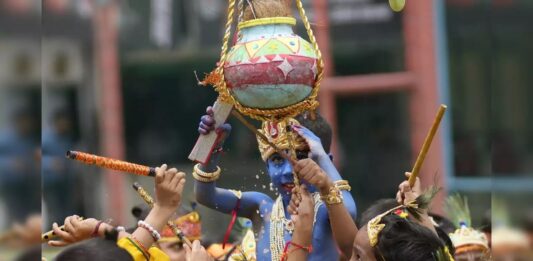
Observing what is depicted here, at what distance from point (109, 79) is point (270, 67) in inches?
227

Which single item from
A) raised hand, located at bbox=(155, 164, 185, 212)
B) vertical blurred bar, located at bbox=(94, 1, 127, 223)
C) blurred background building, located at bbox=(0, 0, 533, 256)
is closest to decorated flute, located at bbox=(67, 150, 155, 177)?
raised hand, located at bbox=(155, 164, 185, 212)

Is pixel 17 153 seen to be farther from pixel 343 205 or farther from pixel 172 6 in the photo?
pixel 172 6

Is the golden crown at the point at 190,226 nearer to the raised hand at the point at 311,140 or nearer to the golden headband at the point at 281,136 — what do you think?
the golden headband at the point at 281,136

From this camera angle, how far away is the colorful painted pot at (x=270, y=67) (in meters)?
3.70

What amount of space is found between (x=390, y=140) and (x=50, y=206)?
7.91ft

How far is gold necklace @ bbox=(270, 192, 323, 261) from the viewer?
4.12 metres

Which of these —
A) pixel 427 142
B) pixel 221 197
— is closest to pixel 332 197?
pixel 427 142

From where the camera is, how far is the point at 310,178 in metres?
3.79

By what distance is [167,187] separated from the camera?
3672mm

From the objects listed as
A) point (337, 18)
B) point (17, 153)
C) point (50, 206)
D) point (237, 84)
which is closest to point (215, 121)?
point (237, 84)

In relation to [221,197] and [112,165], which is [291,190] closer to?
[221,197]

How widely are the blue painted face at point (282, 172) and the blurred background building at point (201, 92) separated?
4242 millimetres

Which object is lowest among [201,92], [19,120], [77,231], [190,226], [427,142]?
[201,92]

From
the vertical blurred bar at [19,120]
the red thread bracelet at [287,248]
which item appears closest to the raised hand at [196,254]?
the red thread bracelet at [287,248]
